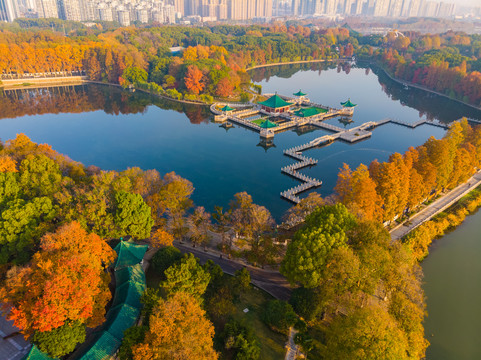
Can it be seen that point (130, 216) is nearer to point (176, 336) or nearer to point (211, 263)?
point (211, 263)

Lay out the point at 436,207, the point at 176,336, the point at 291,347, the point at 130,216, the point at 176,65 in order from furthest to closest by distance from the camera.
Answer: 1. the point at 176,65
2. the point at 436,207
3. the point at 130,216
4. the point at 291,347
5. the point at 176,336

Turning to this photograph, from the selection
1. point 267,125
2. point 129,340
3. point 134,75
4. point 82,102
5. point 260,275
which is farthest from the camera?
point 134,75

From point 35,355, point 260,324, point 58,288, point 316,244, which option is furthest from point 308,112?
point 35,355

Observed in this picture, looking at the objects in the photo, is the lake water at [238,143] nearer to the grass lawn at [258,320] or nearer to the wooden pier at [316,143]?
the wooden pier at [316,143]

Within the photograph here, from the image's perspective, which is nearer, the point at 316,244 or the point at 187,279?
the point at 187,279

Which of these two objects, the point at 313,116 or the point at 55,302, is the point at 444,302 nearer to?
the point at 55,302
